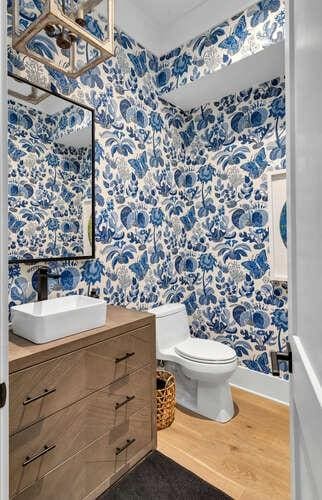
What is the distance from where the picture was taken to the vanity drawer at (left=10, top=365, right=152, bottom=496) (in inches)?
44.9

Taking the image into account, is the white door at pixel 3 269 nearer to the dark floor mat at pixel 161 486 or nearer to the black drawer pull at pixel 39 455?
the black drawer pull at pixel 39 455

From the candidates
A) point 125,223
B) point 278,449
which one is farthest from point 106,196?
point 278,449

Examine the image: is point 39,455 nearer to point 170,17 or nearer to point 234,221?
point 234,221

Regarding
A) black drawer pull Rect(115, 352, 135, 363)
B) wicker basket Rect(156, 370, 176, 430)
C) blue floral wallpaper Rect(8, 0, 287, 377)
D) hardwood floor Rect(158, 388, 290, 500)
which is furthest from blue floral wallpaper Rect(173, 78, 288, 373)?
black drawer pull Rect(115, 352, 135, 363)

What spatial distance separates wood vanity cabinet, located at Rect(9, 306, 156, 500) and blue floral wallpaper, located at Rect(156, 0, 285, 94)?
189 centimetres

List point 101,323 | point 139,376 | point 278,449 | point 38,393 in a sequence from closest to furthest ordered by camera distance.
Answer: point 38,393
point 101,323
point 139,376
point 278,449

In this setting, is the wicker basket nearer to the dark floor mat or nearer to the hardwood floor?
the hardwood floor

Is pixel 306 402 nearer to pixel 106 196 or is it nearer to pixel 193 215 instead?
pixel 106 196

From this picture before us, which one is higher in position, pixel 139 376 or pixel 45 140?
pixel 45 140

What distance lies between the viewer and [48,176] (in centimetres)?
174

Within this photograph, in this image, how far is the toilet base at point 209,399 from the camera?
6.70 ft

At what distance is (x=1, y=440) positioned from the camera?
2.21 feet

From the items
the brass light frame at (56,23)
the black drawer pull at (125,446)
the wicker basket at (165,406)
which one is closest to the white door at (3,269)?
the brass light frame at (56,23)

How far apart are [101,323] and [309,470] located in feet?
3.49
